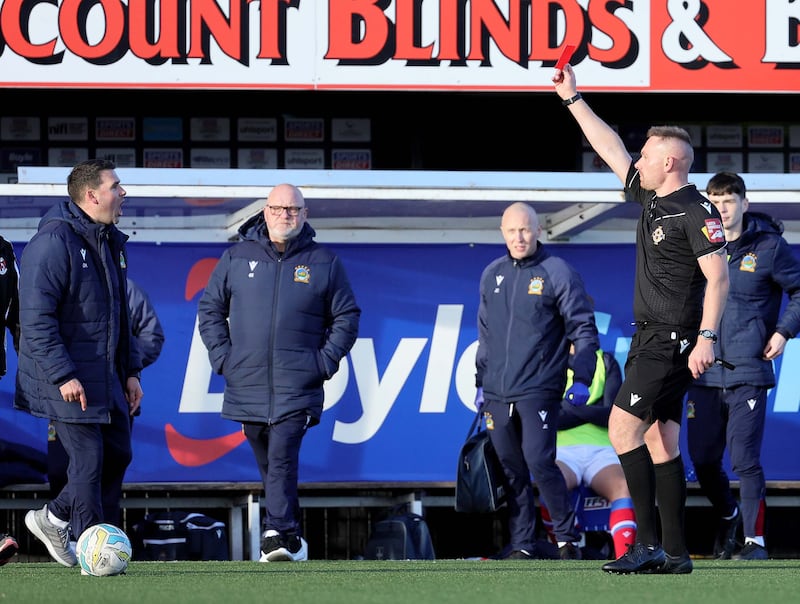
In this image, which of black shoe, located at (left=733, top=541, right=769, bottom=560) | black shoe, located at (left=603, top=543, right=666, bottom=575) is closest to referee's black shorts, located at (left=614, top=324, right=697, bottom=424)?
black shoe, located at (left=603, top=543, right=666, bottom=575)

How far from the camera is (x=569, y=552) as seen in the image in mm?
8352

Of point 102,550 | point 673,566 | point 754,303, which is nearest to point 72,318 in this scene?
point 102,550

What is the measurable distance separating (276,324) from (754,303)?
2.64 meters

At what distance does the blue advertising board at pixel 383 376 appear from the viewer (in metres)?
9.45

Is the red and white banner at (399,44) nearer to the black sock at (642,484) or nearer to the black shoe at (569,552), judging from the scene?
the black shoe at (569,552)

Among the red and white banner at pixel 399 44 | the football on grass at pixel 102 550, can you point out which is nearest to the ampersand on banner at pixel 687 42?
the red and white banner at pixel 399 44

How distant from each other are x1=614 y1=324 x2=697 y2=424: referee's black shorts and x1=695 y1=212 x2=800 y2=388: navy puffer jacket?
103 inches

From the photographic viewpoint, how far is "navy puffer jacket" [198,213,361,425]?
318 inches

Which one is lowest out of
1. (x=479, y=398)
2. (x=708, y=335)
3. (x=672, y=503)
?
(x=672, y=503)

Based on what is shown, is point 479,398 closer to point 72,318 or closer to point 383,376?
point 383,376

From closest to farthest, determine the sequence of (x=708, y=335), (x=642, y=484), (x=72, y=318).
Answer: (x=708, y=335), (x=642, y=484), (x=72, y=318)

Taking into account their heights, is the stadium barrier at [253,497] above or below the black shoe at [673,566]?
below

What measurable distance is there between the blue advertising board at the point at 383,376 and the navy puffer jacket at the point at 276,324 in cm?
123

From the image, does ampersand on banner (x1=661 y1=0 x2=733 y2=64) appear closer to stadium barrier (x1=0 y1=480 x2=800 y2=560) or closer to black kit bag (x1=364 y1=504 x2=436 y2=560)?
stadium barrier (x1=0 y1=480 x2=800 y2=560)
